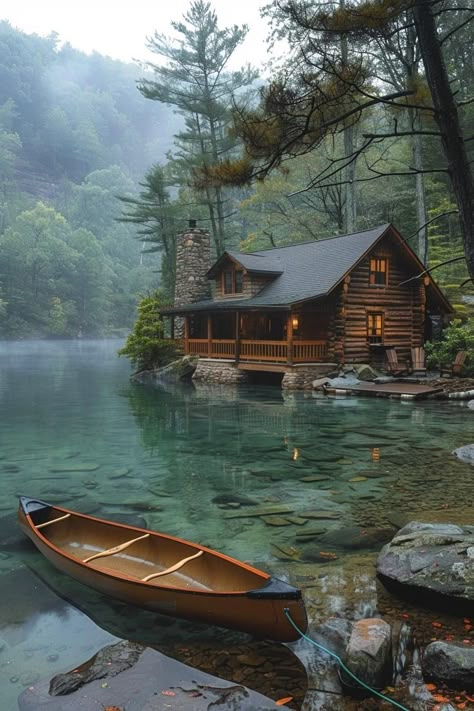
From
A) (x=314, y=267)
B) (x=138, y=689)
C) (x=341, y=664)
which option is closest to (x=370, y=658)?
(x=341, y=664)

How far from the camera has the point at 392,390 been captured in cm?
2019

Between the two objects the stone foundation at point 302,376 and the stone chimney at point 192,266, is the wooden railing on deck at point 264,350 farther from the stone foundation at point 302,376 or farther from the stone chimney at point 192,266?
the stone chimney at point 192,266

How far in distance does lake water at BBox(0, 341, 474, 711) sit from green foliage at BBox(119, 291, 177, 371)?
1193 cm

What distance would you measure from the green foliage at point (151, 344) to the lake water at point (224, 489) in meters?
11.9

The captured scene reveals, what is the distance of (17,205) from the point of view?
3605 inches

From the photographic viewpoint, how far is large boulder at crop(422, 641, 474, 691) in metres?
3.91

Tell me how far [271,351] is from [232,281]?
5247mm

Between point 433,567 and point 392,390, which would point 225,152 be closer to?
point 392,390

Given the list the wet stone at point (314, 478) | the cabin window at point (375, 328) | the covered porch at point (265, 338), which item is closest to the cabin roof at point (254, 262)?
the covered porch at point (265, 338)

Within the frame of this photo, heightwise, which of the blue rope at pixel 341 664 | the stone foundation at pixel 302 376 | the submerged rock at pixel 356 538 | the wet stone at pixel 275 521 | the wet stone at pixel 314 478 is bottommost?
the wet stone at pixel 275 521

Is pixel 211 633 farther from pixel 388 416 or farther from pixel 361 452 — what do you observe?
pixel 388 416

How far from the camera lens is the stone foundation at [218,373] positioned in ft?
86.4

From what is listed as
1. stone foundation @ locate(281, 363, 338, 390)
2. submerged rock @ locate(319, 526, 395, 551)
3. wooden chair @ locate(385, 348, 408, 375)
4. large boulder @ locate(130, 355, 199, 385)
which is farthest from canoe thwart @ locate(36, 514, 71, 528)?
large boulder @ locate(130, 355, 199, 385)

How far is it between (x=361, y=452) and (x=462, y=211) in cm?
638
